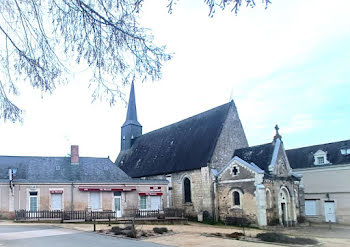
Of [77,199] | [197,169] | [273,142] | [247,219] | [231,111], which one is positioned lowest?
[247,219]

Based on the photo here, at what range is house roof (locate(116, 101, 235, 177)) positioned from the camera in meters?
26.3

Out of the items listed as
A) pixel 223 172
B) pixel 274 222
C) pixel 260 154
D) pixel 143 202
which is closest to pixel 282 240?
pixel 274 222

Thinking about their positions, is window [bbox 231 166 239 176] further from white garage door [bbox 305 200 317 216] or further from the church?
white garage door [bbox 305 200 317 216]

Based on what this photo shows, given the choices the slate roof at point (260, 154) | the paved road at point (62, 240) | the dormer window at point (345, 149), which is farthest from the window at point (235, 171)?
the paved road at point (62, 240)

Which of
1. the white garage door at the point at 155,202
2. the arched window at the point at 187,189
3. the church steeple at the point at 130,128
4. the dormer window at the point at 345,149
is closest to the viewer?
the white garage door at the point at 155,202

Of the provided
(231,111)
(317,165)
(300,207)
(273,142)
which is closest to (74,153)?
(231,111)

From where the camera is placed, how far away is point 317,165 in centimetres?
2888

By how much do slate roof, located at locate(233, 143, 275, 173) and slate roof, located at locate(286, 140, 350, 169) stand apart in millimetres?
7126

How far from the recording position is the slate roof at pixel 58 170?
23.7m

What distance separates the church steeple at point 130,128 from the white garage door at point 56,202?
1584 cm

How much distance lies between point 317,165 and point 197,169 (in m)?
10.5

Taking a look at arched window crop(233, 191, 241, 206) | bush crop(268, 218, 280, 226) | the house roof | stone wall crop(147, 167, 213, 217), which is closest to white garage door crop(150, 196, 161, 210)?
stone wall crop(147, 167, 213, 217)

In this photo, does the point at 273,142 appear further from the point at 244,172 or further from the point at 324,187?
the point at 324,187

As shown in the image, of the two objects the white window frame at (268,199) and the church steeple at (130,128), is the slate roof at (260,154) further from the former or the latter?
the church steeple at (130,128)
